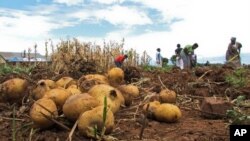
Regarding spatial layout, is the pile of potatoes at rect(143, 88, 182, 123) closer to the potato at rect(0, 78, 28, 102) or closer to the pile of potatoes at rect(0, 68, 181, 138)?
the pile of potatoes at rect(0, 68, 181, 138)

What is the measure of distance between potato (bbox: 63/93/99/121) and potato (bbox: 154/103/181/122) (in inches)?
30.7

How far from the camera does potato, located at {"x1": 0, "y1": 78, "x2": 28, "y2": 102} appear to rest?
402 cm

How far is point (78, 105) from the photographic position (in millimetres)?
3252

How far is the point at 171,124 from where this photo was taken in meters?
3.89

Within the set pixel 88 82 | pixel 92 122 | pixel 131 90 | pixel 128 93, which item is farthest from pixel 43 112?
pixel 131 90

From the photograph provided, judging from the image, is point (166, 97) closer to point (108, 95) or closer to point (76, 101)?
point (108, 95)

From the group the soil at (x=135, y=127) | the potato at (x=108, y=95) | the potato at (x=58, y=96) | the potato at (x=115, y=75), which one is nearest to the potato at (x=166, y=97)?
the soil at (x=135, y=127)

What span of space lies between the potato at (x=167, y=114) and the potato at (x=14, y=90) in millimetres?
1192

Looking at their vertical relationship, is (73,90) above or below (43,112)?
above

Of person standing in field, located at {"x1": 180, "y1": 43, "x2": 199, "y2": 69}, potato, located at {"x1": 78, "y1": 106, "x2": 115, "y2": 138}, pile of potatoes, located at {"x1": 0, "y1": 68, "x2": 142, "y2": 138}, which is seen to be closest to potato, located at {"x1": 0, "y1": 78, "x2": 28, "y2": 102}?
pile of potatoes, located at {"x1": 0, "y1": 68, "x2": 142, "y2": 138}

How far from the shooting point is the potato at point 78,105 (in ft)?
10.7

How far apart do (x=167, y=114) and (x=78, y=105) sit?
951 millimetres

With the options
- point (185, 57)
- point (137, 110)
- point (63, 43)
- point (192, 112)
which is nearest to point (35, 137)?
point (137, 110)

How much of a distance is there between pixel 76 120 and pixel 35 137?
0.35 m
